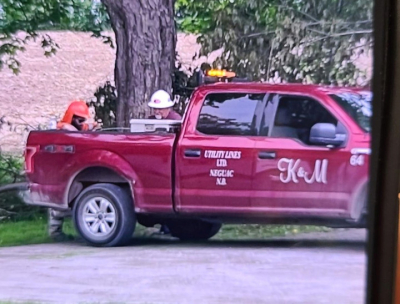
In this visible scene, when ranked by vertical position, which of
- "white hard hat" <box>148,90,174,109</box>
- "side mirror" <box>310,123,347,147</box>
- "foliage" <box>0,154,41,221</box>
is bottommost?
"foliage" <box>0,154,41,221</box>

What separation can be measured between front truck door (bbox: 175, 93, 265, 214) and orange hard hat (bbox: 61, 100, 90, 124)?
11.3 inches

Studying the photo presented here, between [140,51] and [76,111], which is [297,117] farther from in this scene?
[76,111]

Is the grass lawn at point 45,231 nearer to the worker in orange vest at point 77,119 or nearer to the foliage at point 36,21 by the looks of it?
the worker in orange vest at point 77,119

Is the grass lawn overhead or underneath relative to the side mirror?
underneath

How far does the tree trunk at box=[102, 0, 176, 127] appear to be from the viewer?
1.97 meters

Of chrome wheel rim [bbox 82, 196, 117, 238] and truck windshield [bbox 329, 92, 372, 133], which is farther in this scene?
chrome wheel rim [bbox 82, 196, 117, 238]

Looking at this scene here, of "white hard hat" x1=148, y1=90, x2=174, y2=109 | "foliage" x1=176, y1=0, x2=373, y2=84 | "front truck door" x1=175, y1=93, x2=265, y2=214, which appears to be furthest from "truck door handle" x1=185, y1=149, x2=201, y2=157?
"foliage" x1=176, y1=0, x2=373, y2=84

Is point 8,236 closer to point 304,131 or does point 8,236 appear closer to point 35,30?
point 35,30

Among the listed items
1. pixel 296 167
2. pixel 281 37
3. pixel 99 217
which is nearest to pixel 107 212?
pixel 99 217

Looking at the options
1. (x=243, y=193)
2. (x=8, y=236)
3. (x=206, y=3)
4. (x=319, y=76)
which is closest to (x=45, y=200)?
(x=8, y=236)

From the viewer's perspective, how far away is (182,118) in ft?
6.37

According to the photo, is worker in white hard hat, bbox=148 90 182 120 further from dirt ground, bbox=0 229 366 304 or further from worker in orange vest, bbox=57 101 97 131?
dirt ground, bbox=0 229 366 304

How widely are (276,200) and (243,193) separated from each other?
10 centimetres

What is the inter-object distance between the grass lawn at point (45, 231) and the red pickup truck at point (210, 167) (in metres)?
0.02
